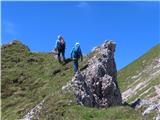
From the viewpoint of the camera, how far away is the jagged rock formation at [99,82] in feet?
130

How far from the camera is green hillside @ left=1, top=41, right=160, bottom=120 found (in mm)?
36156

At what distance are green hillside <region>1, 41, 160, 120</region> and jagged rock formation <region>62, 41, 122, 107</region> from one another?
134 centimetres

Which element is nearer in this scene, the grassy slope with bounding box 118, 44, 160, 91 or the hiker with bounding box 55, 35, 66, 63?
the hiker with bounding box 55, 35, 66, 63

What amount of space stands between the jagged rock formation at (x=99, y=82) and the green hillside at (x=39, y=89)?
1335 millimetres

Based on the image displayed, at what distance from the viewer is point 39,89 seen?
4575 cm

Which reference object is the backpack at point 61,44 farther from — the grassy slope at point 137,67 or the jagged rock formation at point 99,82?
the grassy slope at point 137,67

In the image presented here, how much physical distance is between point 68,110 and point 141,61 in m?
97.0

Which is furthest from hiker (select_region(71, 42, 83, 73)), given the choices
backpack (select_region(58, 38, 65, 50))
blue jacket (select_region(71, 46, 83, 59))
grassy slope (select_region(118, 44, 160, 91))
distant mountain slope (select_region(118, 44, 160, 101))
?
grassy slope (select_region(118, 44, 160, 91))

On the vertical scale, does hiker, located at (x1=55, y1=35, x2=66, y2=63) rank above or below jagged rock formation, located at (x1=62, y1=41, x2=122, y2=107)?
above

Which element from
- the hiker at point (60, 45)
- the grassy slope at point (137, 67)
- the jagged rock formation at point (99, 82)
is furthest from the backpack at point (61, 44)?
the grassy slope at point (137, 67)

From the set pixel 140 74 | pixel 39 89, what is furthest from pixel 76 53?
pixel 140 74

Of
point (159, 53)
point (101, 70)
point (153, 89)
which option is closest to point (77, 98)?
point (101, 70)

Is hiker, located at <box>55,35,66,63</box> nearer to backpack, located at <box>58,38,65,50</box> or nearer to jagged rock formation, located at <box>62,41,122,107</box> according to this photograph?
backpack, located at <box>58,38,65,50</box>

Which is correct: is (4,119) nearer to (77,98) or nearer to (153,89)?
(77,98)
